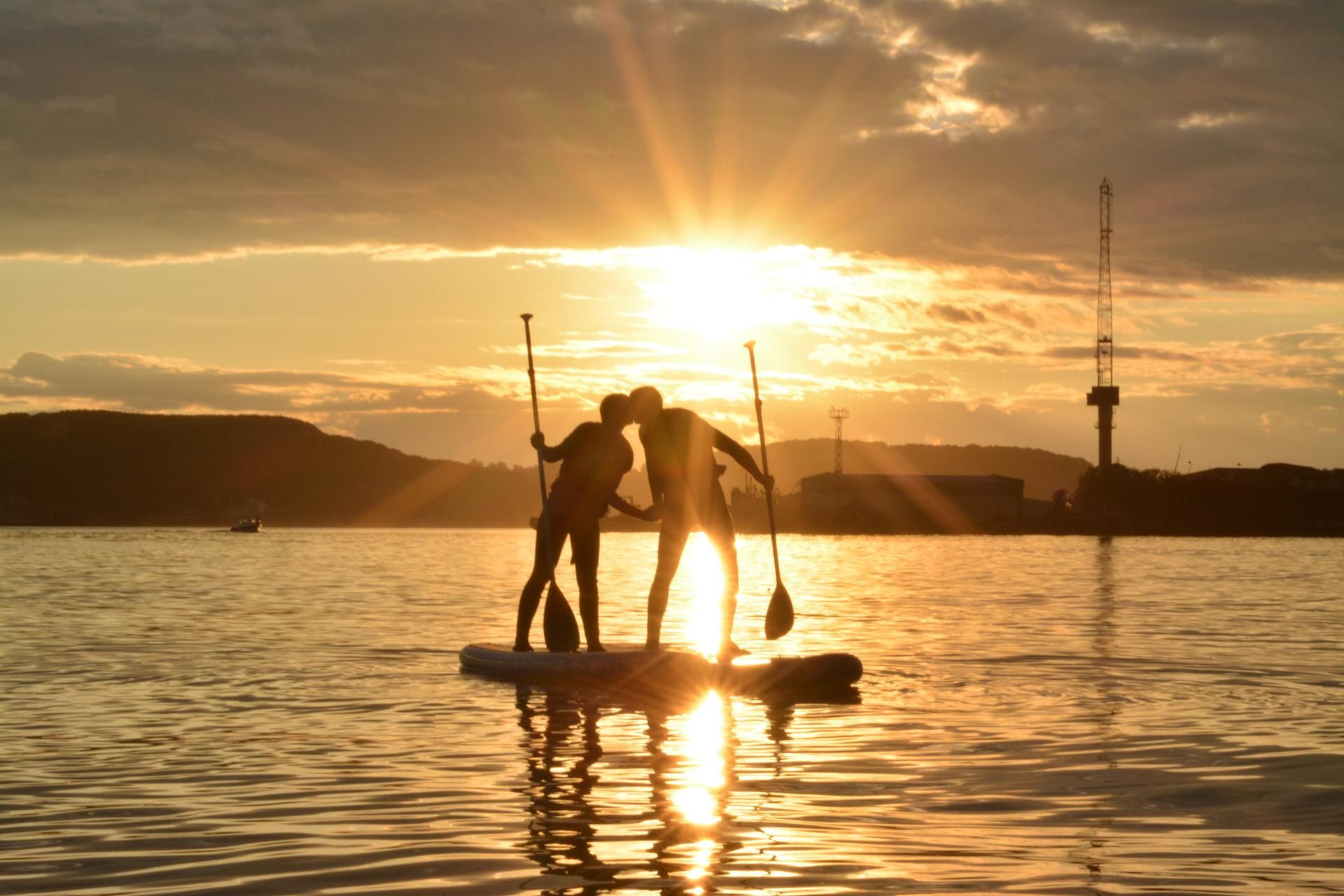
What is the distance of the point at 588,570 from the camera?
48.2ft

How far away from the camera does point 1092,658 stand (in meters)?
17.1

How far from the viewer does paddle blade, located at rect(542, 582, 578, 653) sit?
15180 mm

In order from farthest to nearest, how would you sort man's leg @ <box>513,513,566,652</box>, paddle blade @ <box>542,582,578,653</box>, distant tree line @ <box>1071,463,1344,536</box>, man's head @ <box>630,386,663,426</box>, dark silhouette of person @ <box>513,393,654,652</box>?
distant tree line @ <box>1071,463,1344,536</box> < paddle blade @ <box>542,582,578,653</box> < man's leg @ <box>513,513,566,652</box> < dark silhouette of person @ <box>513,393,654,652</box> < man's head @ <box>630,386,663,426</box>

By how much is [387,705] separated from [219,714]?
1.40 m

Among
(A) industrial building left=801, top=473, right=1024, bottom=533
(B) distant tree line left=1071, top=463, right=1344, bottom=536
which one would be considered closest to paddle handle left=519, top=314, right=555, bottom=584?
(B) distant tree line left=1071, top=463, right=1344, bottom=536

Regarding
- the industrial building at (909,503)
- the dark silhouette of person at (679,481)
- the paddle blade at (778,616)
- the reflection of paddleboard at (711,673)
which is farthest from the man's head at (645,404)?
the industrial building at (909,503)

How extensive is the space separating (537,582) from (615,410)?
2.13 m

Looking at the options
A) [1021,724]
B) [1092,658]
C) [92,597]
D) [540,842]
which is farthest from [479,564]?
[540,842]

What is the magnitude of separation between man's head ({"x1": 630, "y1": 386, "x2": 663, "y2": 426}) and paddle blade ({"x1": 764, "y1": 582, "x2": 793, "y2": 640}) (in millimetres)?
2593

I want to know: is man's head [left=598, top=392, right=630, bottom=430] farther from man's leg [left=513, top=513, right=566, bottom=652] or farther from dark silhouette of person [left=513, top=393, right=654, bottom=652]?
man's leg [left=513, top=513, right=566, bottom=652]

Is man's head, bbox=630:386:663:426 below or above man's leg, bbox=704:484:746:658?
above

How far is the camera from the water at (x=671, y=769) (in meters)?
6.67

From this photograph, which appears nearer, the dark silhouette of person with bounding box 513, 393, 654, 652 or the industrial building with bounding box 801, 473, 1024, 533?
the dark silhouette of person with bounding box 513, 393, 654, 652

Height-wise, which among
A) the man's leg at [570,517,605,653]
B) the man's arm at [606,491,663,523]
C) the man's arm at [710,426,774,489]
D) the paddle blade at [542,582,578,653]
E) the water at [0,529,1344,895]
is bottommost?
the water at [0,529,1344,895]
